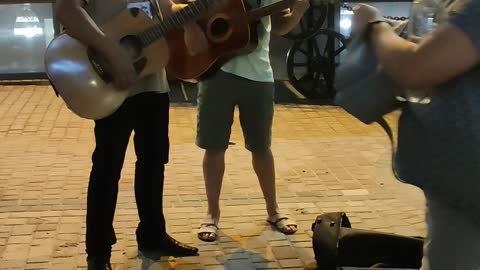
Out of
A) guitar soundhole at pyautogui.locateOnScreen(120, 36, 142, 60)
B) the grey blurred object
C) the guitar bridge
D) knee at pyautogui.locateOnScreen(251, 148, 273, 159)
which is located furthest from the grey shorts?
the grey blurred object

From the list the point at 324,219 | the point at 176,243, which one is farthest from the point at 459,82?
the point at 176,243

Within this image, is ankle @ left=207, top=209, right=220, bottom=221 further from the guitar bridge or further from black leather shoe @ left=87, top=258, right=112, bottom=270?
the guitar bridge

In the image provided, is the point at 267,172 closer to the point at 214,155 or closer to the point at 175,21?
the point at 214,155

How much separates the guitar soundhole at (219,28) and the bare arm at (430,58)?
3.98 ft

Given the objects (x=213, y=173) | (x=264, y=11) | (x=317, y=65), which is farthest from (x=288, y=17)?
(x=317, y=65)

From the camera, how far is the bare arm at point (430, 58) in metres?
1.12

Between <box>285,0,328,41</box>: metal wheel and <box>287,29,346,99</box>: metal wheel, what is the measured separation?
7cm

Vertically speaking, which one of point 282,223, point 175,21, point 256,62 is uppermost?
point 175,21

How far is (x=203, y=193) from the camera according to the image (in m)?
3.29

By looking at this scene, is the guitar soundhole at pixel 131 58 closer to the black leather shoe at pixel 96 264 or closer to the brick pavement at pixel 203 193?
the black leather shoe at pixel 96 264

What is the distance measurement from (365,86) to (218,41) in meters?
1.19

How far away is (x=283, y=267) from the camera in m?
2.55

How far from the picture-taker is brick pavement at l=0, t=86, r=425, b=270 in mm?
2646

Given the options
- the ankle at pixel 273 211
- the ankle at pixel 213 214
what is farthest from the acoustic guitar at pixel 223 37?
the ankle at pixel 273 211
